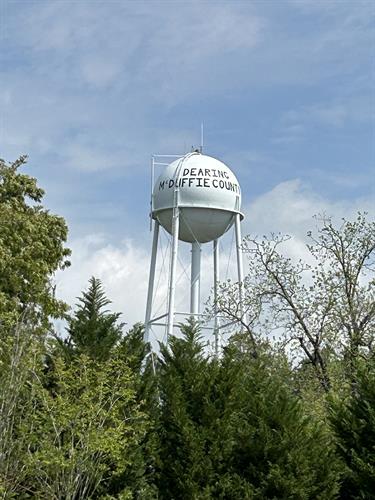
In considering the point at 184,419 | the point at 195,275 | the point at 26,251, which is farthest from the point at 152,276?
the point at 184,419

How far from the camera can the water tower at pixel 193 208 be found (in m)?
28.6

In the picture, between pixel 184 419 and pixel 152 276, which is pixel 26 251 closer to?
pixel 184 419

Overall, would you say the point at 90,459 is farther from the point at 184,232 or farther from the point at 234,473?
the point at 184,232

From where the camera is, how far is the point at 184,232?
2978 cm

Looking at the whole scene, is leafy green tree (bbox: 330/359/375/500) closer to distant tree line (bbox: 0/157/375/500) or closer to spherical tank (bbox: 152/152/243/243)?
distant tree line (bbox: 0/157/375/500)

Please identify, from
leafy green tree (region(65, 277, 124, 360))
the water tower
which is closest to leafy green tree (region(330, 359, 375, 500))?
leafy green tree (region(65, 277, 124, 360))

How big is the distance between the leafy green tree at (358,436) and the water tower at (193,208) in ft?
35.8

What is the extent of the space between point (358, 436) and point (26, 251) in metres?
8.99

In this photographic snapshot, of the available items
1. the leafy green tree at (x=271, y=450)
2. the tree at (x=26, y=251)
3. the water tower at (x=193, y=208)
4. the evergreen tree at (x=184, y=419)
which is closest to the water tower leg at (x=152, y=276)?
the water tower at (x=193, y=208)

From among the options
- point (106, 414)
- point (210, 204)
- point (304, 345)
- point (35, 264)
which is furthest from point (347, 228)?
point (106, 414)

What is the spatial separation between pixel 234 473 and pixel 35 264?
7.19 metres

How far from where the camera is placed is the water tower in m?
28.6

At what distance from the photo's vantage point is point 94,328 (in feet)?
59.1

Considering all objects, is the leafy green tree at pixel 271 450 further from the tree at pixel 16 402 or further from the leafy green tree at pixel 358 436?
the tree at pixel 16 402
